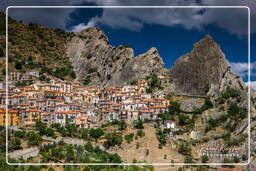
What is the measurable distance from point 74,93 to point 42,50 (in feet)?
32.5

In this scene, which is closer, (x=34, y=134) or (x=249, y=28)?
(x=249, y=28)

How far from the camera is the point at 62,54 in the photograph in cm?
2836

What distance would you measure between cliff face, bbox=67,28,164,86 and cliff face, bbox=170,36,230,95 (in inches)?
82.6

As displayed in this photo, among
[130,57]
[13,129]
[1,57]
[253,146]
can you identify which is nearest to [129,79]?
[130,57]

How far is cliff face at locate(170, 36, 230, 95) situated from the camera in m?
18.0

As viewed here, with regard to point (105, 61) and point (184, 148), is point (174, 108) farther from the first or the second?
point (105, 61)

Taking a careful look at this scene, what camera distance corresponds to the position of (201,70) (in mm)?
18688

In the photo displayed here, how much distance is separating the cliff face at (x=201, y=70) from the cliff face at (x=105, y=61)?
A: 2098 millimetres

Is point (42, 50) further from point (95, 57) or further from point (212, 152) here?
point (212, 152)

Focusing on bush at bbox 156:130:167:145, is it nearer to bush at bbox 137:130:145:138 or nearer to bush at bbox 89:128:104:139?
bush at bbox 137:130:145:138

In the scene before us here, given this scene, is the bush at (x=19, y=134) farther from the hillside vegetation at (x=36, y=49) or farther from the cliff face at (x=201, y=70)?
the cliff face at (x=201, y=70)

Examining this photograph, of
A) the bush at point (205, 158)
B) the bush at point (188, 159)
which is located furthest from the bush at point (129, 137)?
the bush at point (205, 158)

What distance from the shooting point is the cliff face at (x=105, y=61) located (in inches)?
869

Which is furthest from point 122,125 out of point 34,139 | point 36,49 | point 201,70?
point 36,49
